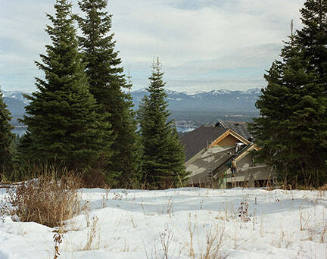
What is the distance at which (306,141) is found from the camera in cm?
1205

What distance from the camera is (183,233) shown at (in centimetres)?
356

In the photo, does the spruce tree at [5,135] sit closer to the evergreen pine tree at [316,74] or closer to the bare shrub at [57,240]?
the bare shrub at [57,240]

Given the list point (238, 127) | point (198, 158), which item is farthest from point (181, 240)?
point (238, 127)

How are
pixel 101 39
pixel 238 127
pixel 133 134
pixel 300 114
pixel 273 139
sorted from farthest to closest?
pixel 238 127, pixel 133 134, pixel 101 39, pixel 273 139, pixel 300 114

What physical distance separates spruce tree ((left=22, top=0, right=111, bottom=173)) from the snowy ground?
9.55m

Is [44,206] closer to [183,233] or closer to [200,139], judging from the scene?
[183,233]

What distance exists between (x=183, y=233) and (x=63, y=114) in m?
12.4

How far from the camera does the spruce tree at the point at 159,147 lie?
872 inches

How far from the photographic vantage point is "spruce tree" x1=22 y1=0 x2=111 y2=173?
Answer: 13625 mm

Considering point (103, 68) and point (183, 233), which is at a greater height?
point (103, 68)

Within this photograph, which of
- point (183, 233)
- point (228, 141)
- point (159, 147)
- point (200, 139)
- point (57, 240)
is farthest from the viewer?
point (200, 139)

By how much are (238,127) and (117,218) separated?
33098 millimetres

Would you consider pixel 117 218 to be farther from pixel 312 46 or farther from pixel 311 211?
pixel 312 46

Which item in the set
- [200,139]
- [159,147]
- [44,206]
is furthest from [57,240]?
[200,139]
